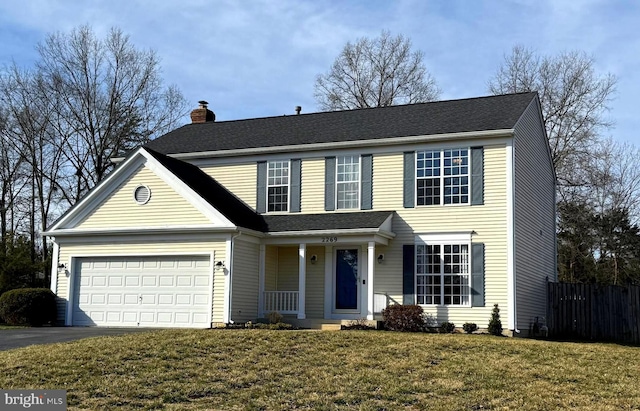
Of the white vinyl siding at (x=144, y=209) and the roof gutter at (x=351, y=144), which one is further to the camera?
the white vinyl siding at (x=144, y=209)

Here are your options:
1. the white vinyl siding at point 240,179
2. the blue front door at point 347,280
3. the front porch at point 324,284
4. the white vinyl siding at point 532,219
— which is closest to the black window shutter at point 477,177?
the white vinyl siding at point 532,219

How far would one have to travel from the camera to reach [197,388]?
36.6 ft

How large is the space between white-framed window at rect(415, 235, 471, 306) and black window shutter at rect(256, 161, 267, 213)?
526cm

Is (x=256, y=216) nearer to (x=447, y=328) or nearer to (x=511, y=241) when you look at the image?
(x=447, y=328)

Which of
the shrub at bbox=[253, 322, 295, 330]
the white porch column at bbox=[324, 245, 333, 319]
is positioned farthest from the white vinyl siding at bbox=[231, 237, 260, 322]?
the white porch column at bbox=[324, 245, 333, 319]

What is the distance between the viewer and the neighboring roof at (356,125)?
2098 cm

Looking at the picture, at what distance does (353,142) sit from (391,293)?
15.2ft

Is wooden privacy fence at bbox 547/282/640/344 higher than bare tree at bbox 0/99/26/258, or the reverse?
bare tree at bbox 0/99/26/258

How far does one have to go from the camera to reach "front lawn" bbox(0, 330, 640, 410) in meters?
10.5

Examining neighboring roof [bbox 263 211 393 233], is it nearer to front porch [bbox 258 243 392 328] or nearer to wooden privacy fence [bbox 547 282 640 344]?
front porch [bbox 258 243 392 328]

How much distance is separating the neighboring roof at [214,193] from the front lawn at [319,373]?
5538mm

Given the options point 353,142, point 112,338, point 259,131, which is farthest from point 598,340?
point 112,338

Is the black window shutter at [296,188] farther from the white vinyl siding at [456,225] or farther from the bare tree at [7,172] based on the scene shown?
the bare tree at [7,172]

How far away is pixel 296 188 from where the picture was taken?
22.4 m
